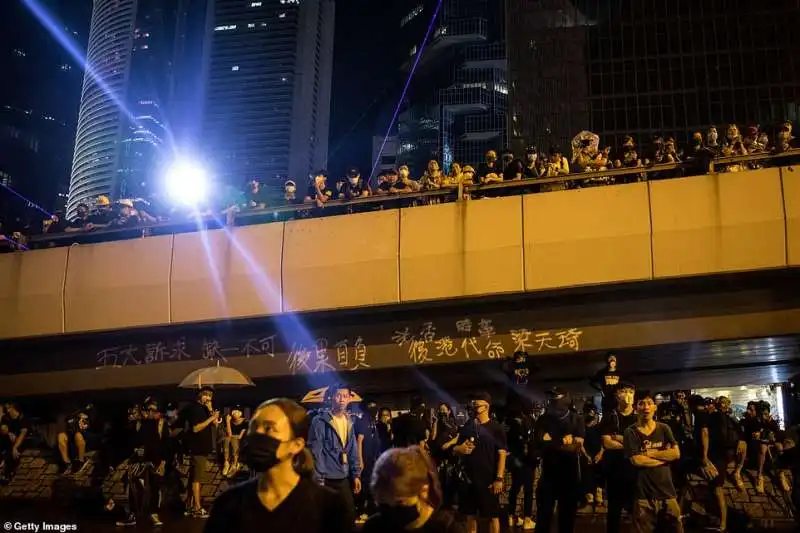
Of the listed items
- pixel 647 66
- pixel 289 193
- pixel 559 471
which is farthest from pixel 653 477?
pixel 647 66

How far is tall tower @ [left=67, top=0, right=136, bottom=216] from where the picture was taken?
52.4 meters

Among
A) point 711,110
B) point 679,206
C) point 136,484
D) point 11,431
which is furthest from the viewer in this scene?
point 711,110

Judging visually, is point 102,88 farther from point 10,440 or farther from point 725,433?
point 725,433

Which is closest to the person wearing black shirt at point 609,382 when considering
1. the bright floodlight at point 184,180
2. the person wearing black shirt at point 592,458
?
the person wearing black shirt at point 592,458

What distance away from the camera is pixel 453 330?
14.4 m

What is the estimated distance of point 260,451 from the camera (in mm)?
3201

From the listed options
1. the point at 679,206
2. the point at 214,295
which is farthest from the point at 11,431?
the point at 679,206

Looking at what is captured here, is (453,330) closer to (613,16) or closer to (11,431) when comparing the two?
(11,431)

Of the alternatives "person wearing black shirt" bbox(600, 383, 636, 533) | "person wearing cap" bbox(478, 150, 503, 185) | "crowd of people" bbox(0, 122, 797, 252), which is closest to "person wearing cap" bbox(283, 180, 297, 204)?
"crowd of people" bbox(0, 122, 797, 252)

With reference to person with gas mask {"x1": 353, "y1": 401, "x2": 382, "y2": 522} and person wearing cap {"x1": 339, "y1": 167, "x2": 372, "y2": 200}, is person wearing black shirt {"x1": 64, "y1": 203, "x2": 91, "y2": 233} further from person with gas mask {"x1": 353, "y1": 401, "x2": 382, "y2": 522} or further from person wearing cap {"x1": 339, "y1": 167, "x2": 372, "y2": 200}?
person with gas mask {"x1": 353, "y1": 401, "x2": 382, "y2": 522}

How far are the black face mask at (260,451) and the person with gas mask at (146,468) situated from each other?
8160 millimetres

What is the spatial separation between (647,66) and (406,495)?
44.3 metres

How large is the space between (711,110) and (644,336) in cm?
3294

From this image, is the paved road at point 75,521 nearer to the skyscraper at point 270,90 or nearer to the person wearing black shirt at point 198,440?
the person wearing black shirt at point 198,440
